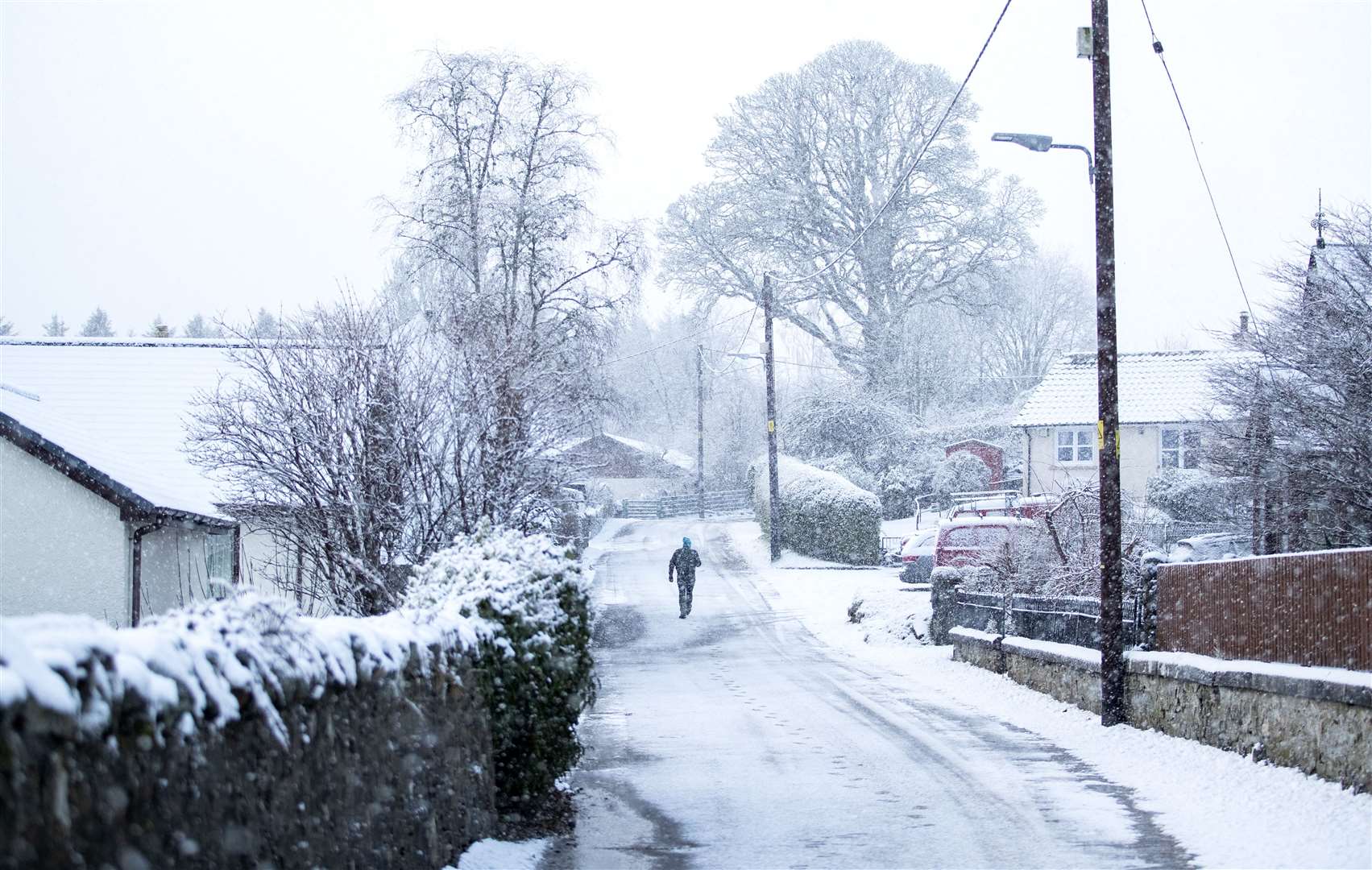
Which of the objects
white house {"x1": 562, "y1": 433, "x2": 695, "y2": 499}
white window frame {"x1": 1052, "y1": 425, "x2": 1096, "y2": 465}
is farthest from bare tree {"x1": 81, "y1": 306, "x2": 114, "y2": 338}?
white window frame {"x1": 1052, "y1": 425, "x2": 1096, "y2": 465}

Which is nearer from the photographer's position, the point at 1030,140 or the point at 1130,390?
the point at 1030,140

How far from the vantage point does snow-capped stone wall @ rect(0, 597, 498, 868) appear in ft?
10.3

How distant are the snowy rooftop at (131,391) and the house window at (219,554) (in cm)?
89

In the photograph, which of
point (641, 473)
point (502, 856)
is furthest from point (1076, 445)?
point (502, 856)

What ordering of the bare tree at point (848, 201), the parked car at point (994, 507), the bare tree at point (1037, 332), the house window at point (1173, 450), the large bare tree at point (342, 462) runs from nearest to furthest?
the large bare tree at point (342, 462) < the parked car at point (994, 507) < the house window at point (1173, 450) < the bare tree at point (848, 201) < the bare tree at point (1037, 332)

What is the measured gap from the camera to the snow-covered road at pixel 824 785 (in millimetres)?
8352

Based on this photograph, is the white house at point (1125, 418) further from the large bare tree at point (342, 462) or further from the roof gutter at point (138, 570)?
the large bare tree at point (342, 462)

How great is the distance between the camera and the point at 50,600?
1880cm

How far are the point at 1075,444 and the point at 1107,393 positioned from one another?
3137 centimetres

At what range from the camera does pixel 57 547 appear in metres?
18.8

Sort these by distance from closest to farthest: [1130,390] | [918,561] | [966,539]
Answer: [966,539] < [918,561] < [1130,390]

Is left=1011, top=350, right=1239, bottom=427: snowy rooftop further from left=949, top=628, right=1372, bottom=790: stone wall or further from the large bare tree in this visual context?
the large bare tree

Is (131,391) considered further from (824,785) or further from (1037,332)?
(1037,332)

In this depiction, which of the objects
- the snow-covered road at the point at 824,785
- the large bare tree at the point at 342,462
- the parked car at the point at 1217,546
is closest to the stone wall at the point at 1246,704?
the snow-covered road at the point at 824,785
